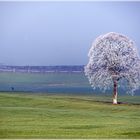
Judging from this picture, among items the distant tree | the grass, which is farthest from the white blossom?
the grass

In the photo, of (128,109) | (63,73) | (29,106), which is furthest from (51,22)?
(128,109)

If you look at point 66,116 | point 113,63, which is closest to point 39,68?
point 66,116

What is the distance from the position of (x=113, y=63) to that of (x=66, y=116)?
135 centimetres

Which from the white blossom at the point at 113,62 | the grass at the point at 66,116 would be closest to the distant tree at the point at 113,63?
the white blossom at the point at 113,62

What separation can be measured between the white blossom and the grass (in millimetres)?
313

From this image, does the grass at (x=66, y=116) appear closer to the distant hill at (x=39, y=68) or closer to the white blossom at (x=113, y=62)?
the white blossom at (x=113, y=62)

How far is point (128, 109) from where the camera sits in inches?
311

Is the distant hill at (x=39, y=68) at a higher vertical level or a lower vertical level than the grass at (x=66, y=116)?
higher

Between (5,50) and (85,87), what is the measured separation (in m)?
1.56

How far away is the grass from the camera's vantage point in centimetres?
740

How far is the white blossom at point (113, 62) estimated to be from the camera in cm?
809

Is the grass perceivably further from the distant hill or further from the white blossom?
the distant hill

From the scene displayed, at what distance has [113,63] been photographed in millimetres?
8289

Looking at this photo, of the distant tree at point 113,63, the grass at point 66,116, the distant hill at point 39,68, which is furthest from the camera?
the distant tree at point 113,63
